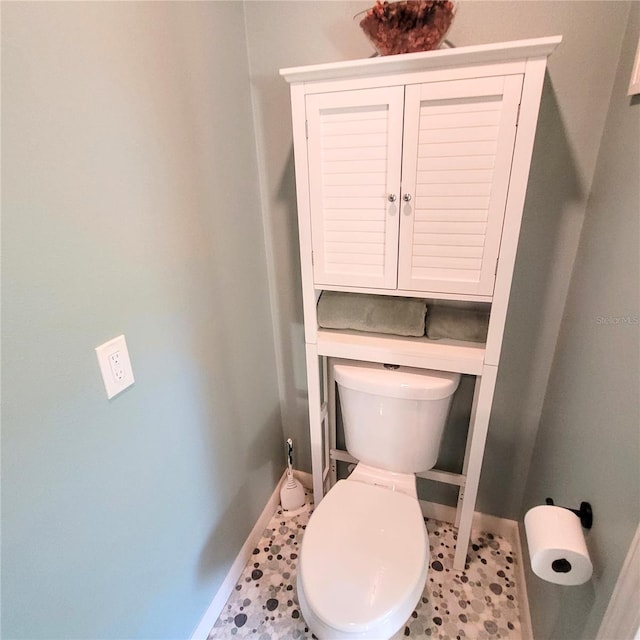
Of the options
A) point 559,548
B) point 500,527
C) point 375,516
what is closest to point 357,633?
point 375,516

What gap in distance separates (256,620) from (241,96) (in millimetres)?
1836

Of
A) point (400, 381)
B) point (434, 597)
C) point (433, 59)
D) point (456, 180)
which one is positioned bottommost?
point (434, 597)

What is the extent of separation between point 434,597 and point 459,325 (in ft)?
3.44

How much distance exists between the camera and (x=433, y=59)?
90 cm

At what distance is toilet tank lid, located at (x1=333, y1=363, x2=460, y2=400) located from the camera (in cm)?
122

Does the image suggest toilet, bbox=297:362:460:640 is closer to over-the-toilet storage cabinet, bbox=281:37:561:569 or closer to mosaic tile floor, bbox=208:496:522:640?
over-the-toilet storage cabinet, bbox=281:37:561:569

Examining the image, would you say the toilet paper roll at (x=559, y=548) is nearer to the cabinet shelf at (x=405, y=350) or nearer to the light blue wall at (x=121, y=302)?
the cabinet shelf at (x=405, y=350)

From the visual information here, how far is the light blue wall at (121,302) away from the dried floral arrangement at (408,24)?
48 cm

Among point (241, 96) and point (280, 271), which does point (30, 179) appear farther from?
point (280, 271)

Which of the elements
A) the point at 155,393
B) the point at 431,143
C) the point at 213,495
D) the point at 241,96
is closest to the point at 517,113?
the point at 431,143

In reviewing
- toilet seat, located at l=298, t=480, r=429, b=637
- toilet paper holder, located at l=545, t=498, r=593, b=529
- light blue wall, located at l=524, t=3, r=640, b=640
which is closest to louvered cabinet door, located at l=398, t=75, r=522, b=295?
light blue wall, located at l=524, t=3, r=640, b=640

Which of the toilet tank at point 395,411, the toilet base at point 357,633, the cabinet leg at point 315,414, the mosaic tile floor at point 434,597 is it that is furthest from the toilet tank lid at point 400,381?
the mosaic tile floor at point 434,597

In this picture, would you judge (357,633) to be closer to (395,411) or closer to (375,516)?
(375,516)

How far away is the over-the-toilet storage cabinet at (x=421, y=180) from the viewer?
906 mm
